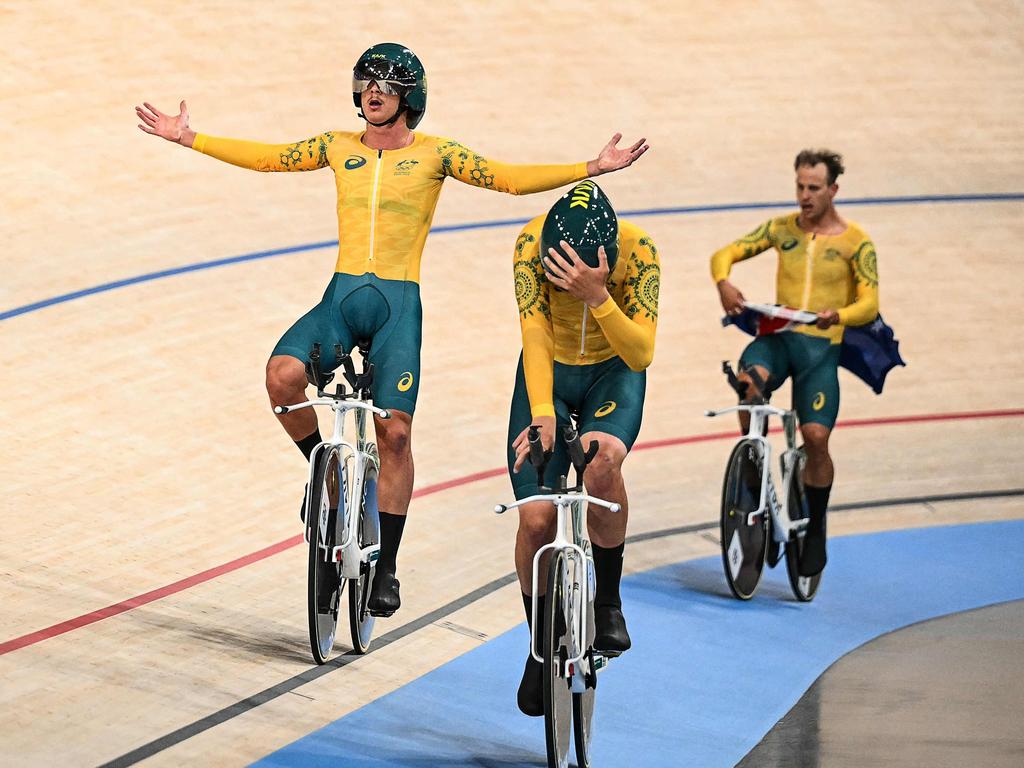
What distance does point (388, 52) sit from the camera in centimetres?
465

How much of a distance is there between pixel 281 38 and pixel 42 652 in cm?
634

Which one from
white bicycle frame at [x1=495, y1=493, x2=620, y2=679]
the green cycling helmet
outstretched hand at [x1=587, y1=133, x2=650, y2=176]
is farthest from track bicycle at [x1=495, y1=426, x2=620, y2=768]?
outstretched hand at [x1=587, y1=133, x2=650, y2=176]

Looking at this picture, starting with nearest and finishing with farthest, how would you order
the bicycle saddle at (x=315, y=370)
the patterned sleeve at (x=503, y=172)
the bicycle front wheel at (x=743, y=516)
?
the bicycle saddle at (x=315, y=370) < the patterned sleeve at (x=503, y=172) < the bicycle front wheel at (x=743, y=516)

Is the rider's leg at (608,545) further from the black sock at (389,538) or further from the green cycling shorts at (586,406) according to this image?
the black sock at (389,538)

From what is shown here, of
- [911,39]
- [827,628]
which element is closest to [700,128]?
[911,39]

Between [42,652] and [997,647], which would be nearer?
[42,652]

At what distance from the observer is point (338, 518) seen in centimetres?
436

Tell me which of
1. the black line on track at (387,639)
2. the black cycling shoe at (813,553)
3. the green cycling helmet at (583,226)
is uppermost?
Result: the green cycling helmet at (583,226)

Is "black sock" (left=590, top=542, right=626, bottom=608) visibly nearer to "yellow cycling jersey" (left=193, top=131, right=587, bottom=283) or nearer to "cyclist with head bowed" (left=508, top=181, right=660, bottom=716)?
"cyclist with head bowed" (left=508, top=181, right=660, bottom=716)

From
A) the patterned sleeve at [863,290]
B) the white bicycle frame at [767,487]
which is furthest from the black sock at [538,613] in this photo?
the patterned sleeve at [863,290]

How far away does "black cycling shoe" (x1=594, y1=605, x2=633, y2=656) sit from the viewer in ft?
12.7

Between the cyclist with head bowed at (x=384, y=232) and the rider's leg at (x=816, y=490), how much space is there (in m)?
1.51

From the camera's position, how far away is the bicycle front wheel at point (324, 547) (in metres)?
4.27

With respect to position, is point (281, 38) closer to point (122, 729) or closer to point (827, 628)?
point (827, 628)
